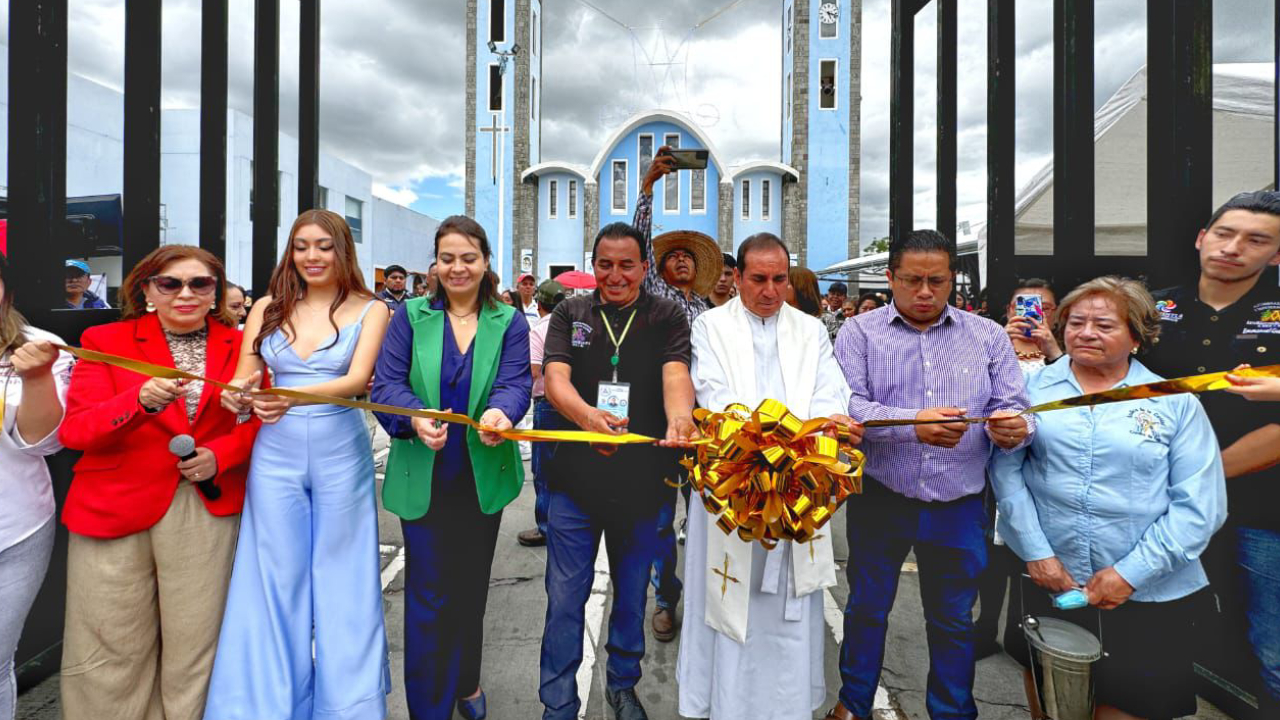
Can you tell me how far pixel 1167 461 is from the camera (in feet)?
7.43

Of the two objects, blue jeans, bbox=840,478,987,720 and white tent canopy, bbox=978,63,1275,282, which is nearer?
blue jeans, bbox=840,478,987,720

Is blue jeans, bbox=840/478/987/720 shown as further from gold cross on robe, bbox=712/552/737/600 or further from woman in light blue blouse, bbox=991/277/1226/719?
gold cross on robe, bbox=712/552/737/600

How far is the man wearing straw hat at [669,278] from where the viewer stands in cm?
376

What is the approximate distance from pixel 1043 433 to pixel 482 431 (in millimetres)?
2156

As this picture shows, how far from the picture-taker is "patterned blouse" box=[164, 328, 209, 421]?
240cm

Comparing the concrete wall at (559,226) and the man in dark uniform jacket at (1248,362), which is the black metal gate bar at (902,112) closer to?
the man in dark uniform jacket at (1248,362)

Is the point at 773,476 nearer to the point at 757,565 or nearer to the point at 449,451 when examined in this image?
the point at 757,565

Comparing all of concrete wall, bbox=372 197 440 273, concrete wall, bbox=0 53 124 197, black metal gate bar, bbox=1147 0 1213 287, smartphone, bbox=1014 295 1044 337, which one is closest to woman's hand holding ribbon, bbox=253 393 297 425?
smartphone, bbox=1014 295 1044 337

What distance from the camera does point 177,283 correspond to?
240 centimetres

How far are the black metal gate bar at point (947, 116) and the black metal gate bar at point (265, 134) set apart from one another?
4771 mm

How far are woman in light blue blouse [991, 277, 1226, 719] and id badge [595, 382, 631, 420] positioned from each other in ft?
5.26

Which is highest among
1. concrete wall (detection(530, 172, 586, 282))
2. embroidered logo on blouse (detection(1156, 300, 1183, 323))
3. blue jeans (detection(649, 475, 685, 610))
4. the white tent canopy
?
concrete wall (detection(530, 172, 586, 282))

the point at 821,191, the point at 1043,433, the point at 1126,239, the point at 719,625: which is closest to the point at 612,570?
the point at 719,625

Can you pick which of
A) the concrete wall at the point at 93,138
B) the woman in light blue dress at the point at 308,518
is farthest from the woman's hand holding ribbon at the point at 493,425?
the concrete wall at the point at 93,138
